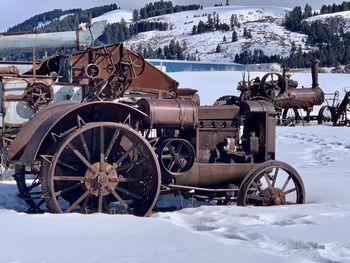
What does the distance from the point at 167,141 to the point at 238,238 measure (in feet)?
6.61

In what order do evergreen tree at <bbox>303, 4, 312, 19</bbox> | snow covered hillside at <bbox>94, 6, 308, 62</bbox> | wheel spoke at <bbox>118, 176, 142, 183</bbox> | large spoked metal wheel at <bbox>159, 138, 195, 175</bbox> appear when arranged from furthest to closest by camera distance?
1. evergreen tree at <bbox>303, 4, 312, 19</bbox>
2. snow covered hillside at <bbox>94, 6, 308, 62</bbox>
3. large spoked metal wheel at <bbox>159, 138, 195, 175</bbox>
4. wheel spoke at <bbox>118, 176, 142, 183</bbox>

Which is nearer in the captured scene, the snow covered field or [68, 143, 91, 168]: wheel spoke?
the snow covered field

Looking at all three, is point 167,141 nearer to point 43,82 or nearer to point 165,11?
point 43,82

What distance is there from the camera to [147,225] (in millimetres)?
5383

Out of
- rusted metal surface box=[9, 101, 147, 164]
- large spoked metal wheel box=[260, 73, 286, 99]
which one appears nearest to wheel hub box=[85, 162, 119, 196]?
rusted metal surface box=[9, 101, 147, 164]

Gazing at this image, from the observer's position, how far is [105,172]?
6195 mm

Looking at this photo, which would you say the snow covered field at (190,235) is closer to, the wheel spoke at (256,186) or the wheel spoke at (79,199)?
the wheel spoke at (79,199)

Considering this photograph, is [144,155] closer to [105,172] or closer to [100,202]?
[105,172]

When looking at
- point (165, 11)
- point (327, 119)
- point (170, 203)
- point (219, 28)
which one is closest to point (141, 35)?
point (219, 28)

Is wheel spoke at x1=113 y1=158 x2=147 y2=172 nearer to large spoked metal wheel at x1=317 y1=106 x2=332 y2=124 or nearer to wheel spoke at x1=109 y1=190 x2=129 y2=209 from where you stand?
wheel spoke at x1=109 y1=190 x2=129 y2=209

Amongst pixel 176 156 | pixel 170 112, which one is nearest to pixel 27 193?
pixel 176 156

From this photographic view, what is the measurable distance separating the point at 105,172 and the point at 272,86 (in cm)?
1752

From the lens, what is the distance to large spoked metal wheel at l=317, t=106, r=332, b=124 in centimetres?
2687

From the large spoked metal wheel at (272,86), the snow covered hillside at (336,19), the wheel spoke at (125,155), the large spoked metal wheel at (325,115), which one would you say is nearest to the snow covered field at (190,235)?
the wheel spoke at (125,155)
